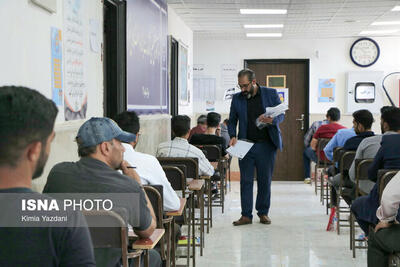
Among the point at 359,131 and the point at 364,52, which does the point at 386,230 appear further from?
the point at 364,52

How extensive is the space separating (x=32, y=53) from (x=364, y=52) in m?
8.83

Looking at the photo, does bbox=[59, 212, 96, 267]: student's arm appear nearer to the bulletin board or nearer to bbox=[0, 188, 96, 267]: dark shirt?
bbox=[0, 188, 96, 267]: dark shirt

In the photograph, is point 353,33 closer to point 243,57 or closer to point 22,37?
point 243,57

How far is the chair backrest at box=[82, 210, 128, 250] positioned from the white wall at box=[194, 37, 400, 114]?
9.03 meters

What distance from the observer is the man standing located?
5641 millimetres

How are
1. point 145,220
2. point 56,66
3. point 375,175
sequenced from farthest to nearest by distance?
point 375,175
point 56,66
point 145,220

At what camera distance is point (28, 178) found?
3.69ft

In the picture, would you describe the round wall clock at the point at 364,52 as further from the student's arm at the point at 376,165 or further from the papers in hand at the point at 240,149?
the student's arm at the point at 376,165

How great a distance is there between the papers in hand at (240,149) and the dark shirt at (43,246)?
176 inches

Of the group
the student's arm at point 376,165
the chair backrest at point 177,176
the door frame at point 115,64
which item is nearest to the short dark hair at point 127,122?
the chair backrest at point 177,176

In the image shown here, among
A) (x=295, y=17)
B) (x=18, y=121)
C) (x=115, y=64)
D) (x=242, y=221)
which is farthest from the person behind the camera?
(x=295, y=17)

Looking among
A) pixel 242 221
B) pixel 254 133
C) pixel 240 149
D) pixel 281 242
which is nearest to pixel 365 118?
pixel 254 133

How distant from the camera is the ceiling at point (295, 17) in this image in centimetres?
716

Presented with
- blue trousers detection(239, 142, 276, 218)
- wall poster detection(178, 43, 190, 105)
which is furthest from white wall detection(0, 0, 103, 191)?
wall poster detection(178, 43, 190, 105)
